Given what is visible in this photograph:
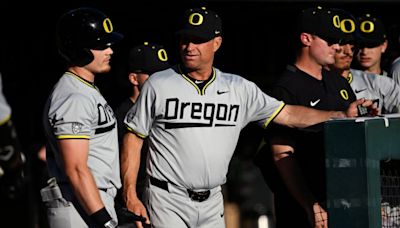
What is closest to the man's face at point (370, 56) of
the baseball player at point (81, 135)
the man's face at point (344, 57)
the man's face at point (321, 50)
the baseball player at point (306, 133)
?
the man's face at point (344, 57)

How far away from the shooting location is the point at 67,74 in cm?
545

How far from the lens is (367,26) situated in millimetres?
7914

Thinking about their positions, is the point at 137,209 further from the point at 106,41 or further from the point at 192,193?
the point at 106,41

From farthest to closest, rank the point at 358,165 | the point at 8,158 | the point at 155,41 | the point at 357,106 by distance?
the point at 155,41 → the point at 357,106 → the point at 358,165 → the point at 8,158

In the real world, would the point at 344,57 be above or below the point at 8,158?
above

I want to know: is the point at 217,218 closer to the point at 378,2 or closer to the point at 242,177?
the point at 378,2

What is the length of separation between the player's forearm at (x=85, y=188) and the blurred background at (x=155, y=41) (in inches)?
144

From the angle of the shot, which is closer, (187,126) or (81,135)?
(81,135)

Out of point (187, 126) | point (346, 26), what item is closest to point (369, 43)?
point (346, 26)

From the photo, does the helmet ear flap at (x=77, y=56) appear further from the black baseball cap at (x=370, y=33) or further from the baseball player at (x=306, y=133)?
the black baseball cap at (x=370, y=33)

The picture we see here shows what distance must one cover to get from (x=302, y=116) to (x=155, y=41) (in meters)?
4.42

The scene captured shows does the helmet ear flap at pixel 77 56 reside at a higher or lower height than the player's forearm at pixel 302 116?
higher

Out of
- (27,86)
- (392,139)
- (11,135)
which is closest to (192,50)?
(392,139)

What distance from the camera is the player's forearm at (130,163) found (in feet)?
18.9
